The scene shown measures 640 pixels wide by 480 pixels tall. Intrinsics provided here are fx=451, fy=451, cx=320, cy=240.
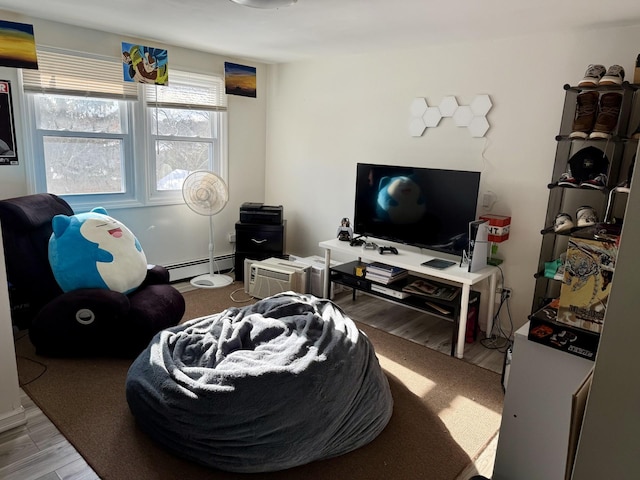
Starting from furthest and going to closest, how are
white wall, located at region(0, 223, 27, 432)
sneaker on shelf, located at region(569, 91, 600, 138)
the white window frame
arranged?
the white window frame
sneaker on shelf, located at region(569, 91, 600, 138)
white wall, located at region(0, 223, 27, 432)

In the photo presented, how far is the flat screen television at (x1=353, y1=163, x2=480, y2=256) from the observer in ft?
10.6

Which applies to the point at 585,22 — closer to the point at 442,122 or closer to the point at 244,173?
the point at 442,122

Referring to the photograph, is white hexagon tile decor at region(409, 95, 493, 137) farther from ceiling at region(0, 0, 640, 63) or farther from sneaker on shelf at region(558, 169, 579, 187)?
sneaker on shelf at region(558, 169, 579, 187)

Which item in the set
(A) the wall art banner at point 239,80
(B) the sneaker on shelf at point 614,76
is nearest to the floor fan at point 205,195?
(A) the wall art banner at point 239,80

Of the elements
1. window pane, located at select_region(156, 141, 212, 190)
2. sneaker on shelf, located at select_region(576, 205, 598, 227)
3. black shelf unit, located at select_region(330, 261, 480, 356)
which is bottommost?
black shelf unit, located at select_region(330, 261, 480, 356)

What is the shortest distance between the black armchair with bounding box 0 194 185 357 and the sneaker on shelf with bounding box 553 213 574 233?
2.57 m

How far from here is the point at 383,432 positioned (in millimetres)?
2250

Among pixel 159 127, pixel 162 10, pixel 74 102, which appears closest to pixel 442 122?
pixel 162 10

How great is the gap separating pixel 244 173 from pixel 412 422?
3.32 metres

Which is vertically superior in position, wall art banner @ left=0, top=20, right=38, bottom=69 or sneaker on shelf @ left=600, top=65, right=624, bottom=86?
wall art banner @ left=0, top=20, right=38, bottom=69

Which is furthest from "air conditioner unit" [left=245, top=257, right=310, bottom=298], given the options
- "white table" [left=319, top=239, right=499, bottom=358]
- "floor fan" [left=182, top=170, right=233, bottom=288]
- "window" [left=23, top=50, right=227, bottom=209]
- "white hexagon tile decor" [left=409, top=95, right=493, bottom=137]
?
"white hexagon tile decor" [left=409, top=95, right=493, bottom=137]

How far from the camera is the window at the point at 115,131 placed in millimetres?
3486

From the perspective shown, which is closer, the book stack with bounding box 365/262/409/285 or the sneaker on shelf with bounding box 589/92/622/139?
the sneaker on shelf with bounding box 589/92/622/139

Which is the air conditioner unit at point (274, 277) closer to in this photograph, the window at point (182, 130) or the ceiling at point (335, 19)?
the window at point (182, 130)
